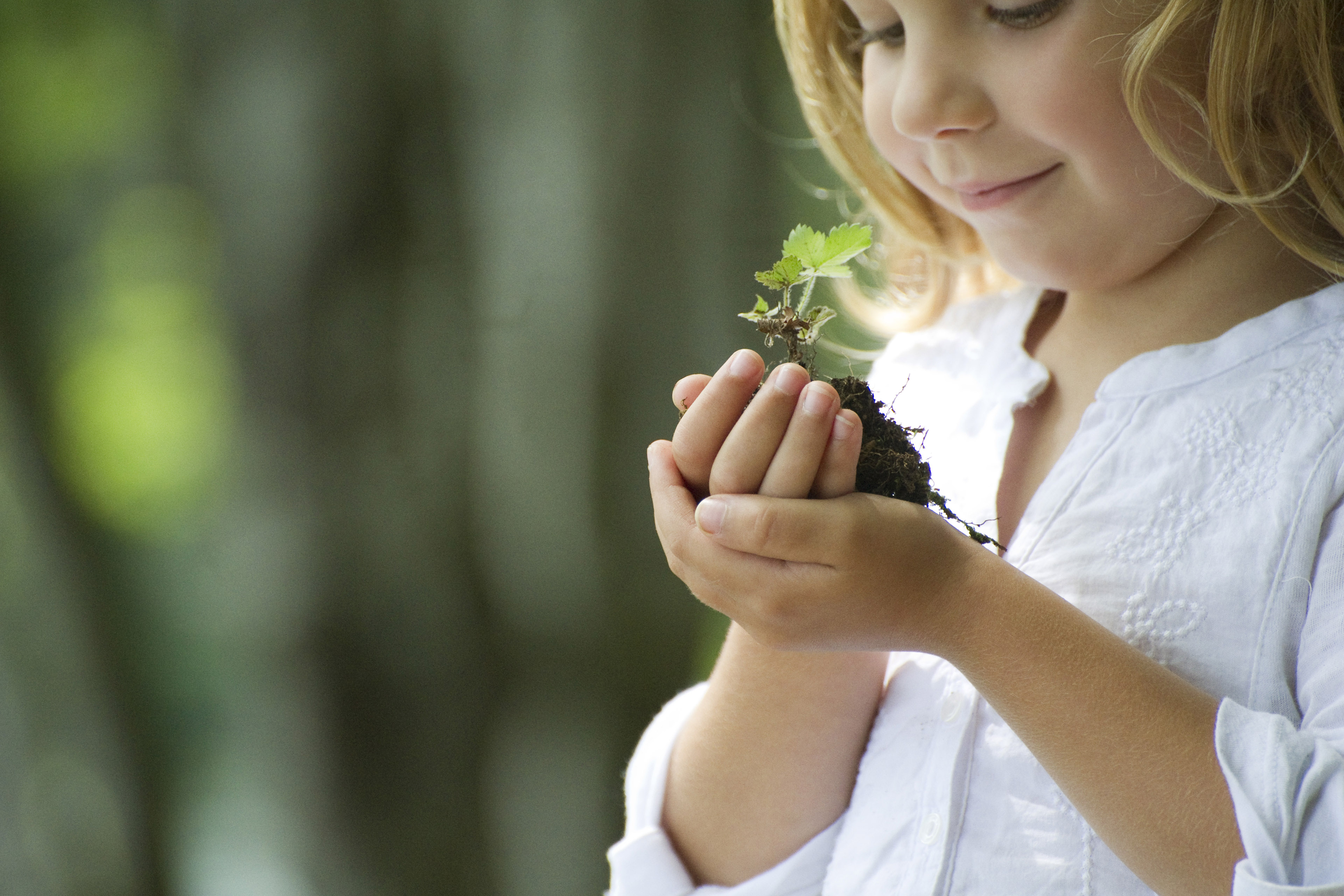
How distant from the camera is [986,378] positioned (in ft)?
3.18

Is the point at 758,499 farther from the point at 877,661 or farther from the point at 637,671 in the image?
the point at 637,671

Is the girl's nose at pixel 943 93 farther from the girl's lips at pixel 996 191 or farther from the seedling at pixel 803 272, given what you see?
the seedling at pixel 803 272

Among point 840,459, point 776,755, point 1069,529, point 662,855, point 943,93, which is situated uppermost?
point 943,93

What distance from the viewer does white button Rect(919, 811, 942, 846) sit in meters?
0.74

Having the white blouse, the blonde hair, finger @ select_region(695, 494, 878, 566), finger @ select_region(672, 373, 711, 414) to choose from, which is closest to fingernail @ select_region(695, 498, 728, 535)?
finger @ select_region(695, 494, 878, 566)

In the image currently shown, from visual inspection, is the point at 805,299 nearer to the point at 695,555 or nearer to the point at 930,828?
the point at 695,555

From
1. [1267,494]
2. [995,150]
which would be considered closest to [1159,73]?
[995,150]

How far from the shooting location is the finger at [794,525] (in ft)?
2.00

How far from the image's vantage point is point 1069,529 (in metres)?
0.77

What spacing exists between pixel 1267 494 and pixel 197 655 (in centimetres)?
138

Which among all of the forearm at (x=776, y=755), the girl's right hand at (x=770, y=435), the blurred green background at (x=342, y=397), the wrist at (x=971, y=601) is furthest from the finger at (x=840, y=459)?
the blurred green background at (x=342, y=397)

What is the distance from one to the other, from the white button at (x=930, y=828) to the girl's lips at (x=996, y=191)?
511 millimetres

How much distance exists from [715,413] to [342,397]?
886 millimetres

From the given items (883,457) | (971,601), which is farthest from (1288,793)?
(883,457)
